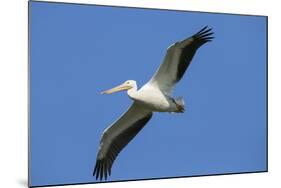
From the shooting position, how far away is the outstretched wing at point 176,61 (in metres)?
4.68

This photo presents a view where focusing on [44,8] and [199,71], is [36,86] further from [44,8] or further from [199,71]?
[199,71]

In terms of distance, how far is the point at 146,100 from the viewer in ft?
15.6

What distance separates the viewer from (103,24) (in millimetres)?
4766

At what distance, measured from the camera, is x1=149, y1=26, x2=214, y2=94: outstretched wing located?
468 centimetres

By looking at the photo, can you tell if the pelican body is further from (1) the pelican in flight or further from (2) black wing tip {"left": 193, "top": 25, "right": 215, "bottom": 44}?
(2) black wing tip {"left": 193, "top": 25, "right": 215, "bottom": 44}

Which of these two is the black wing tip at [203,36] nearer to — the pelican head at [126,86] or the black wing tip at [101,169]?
the pelican head at [126,86]

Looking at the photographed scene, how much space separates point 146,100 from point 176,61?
1.32 feet

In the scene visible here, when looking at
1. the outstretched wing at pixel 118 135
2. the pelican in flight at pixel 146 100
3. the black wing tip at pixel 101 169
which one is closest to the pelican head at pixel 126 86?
the pelican in flight at pixel 146 100

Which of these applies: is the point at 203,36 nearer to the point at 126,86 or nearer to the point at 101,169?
the point at 126,86

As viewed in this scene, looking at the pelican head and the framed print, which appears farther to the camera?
the pelican head

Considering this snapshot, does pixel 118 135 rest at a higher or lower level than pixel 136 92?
lower

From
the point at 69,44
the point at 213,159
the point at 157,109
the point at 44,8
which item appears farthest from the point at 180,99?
the point at 44,8

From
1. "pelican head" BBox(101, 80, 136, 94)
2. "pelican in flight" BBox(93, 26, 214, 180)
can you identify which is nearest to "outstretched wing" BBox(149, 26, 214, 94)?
"pelican in flight" BBox(93, 26, 214, 180)

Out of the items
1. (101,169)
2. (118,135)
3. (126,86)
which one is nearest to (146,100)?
(126,86)
